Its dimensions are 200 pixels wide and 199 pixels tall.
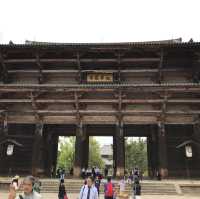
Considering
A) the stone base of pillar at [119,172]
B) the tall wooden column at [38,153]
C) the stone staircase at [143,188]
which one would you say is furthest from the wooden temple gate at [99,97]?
the stone staircase at [143,188]

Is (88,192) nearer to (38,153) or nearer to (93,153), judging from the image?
(38,153)

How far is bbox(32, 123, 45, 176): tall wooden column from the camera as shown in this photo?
59.0 feet

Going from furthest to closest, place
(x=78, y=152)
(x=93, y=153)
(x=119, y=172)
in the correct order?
(x=93, y=153)
(x=78, y=152)
(x=119, y=172)

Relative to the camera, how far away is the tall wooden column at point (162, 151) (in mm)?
17547

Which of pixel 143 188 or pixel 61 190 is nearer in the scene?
pixel 61 190

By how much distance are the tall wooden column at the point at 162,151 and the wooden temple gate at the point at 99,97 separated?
6cm

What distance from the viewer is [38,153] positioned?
724 inches

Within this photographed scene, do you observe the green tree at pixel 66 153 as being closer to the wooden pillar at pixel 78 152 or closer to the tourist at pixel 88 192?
the wooden pillar at pixel 78 152

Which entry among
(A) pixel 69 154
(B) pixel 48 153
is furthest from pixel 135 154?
(B) pixel 48 153

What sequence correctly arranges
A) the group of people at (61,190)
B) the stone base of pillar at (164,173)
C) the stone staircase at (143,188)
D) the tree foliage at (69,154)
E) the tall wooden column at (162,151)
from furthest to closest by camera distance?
1. the tree foliage at (69,154)
2. the tall wooden column at (162,151)
3. the stone base of pillar at (164,173)
4. the stone staircase at (143,188)
5. the group of people at (61,190)

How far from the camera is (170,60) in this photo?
19.5m

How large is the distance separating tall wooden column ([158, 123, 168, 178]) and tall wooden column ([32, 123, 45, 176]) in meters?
7.53

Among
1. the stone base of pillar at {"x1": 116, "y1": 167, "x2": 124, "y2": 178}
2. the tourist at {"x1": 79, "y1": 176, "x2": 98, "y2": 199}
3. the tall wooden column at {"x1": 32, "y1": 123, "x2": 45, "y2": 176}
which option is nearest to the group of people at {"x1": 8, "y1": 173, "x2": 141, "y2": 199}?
the tourist at {"x1": 79, "y1": 176, "x2": 98, "y2": 199}

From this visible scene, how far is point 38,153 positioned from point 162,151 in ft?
25.9
